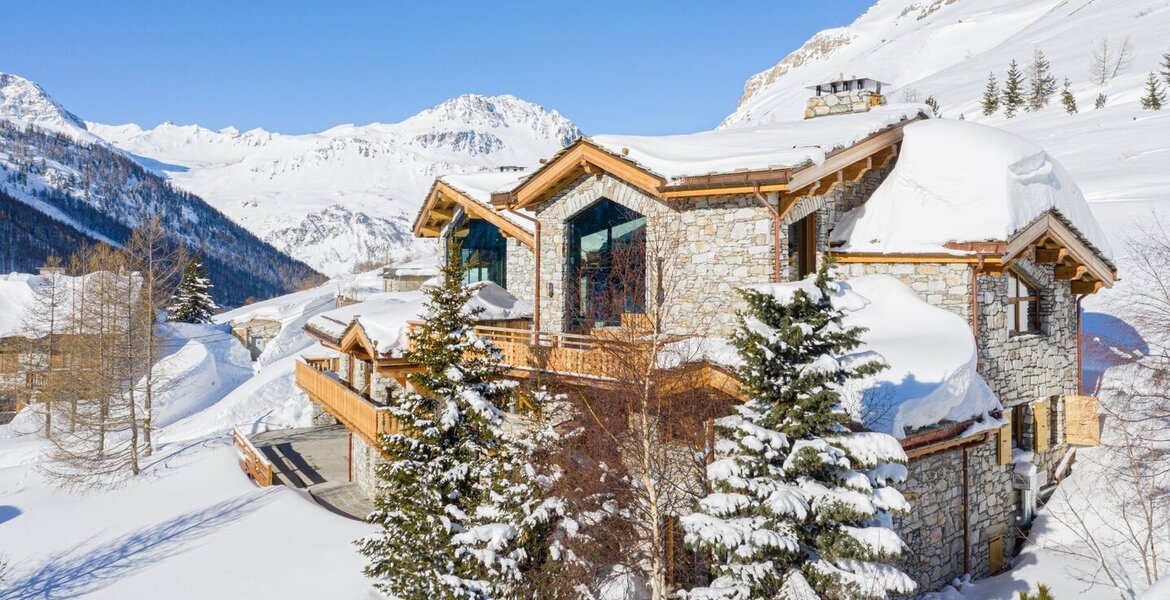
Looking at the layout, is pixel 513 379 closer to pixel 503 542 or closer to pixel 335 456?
pixel 503 542

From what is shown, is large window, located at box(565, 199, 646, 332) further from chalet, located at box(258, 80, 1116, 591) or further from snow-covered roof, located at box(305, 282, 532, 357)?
snow-covered roof, located at box(305, 282, 532, 357)

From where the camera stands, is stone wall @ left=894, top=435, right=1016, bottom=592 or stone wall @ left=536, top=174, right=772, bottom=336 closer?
stone wall @ left=894, top=435, right=1016, bottom=592

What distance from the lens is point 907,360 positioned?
1080 centimetres

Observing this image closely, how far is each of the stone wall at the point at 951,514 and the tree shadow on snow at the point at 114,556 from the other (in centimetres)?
1484

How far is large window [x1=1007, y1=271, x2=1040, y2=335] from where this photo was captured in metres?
13.4

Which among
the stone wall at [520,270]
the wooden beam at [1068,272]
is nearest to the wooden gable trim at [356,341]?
the stone wall at [520,270]

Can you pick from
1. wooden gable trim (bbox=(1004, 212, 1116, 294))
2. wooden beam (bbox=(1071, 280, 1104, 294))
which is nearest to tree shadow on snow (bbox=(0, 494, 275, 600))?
wooden gable trim (bbox=(1004, 212, 1116, 294))

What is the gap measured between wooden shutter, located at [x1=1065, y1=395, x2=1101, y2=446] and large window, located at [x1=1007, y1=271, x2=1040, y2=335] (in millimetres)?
1579

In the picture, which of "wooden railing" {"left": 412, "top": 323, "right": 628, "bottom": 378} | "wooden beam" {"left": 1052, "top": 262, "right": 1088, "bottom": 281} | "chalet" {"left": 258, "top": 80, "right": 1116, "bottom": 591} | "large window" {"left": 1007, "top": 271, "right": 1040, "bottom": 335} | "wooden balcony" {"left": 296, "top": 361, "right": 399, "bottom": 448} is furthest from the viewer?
"wooden balcony" {"left": 296, "top": 361, "right": 399, "bottom": 448}

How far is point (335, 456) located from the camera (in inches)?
916

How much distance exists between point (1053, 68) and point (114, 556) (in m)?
89.3

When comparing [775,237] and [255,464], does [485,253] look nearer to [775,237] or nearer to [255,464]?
[255,464]

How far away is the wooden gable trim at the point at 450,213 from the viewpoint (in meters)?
17.9

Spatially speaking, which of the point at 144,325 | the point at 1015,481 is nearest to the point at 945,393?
the point at 1015,481
